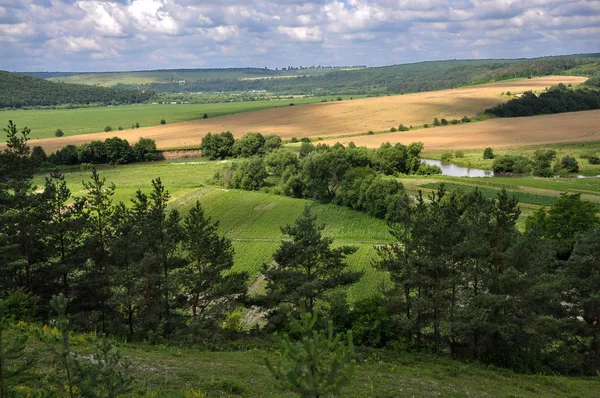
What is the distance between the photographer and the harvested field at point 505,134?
338 ft

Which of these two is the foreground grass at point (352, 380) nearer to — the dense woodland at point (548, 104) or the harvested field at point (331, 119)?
the harvested field at point (331, 119)

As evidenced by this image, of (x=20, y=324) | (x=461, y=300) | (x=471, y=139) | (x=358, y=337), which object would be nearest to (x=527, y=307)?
(x=461, y=300)

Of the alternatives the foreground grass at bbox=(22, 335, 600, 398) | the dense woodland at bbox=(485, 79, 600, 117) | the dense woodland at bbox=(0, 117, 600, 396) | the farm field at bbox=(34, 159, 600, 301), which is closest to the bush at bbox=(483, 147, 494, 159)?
the farm field at bbox=(34, 159, 600, 301)

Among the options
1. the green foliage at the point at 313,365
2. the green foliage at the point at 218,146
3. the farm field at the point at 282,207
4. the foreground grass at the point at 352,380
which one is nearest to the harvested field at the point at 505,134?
the green foliage at the point at 218,146

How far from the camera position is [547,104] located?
463ft

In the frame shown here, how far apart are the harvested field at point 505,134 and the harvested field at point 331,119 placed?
15.6 meters

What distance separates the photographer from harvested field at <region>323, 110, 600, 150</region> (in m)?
103

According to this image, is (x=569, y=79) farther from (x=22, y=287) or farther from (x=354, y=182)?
(x=22, y=287)

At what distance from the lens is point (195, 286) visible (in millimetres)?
24047

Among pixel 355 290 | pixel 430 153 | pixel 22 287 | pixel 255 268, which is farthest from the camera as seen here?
pixel 430 153

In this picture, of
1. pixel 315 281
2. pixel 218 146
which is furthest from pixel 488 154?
pixel 315 281

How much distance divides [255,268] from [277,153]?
4152 cm

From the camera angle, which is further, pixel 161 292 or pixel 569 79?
pixel 569 79

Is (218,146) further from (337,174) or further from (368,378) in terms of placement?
(368,378)
